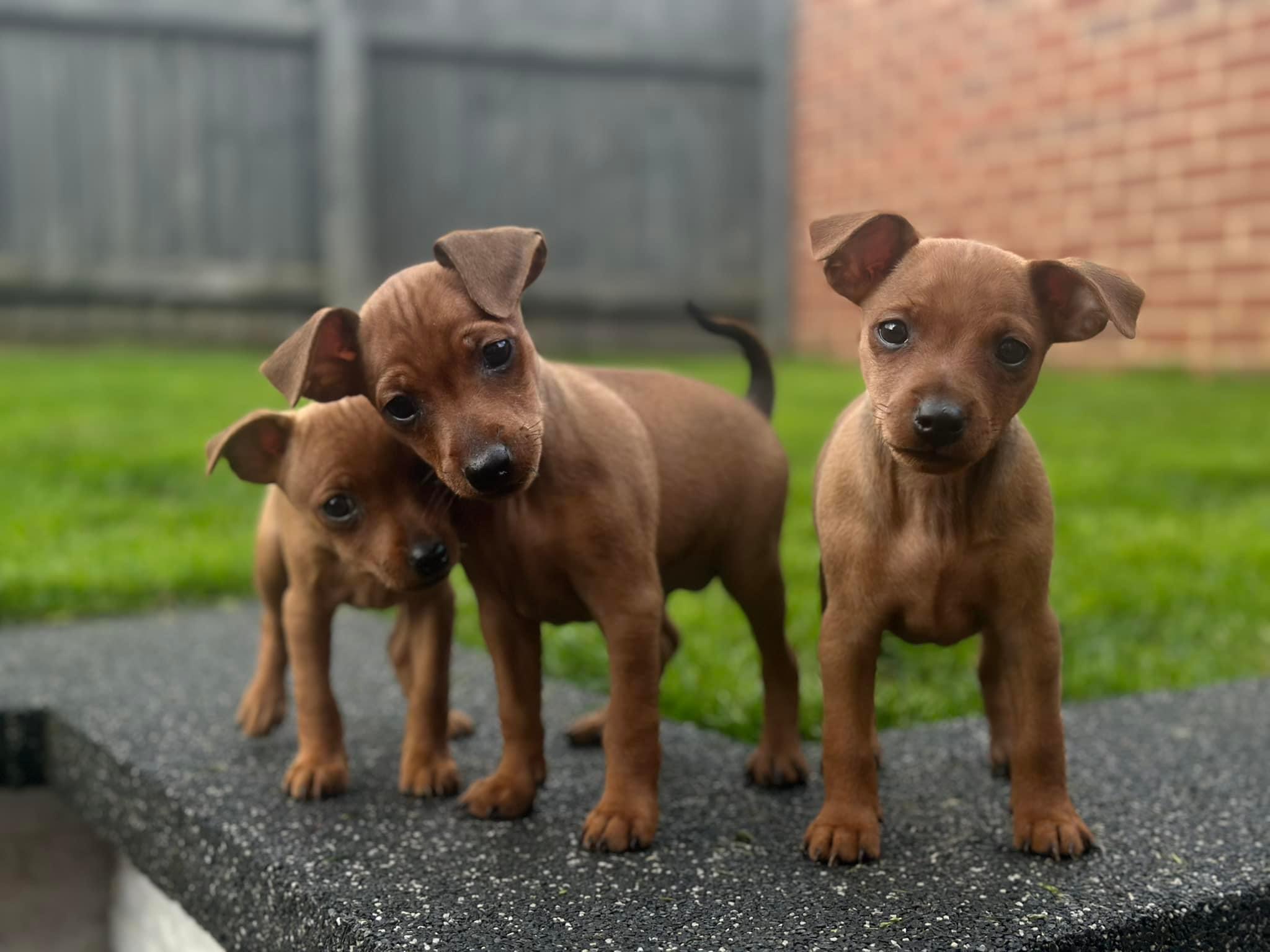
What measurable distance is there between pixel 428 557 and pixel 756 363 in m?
0.94

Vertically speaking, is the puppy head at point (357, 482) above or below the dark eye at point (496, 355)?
below

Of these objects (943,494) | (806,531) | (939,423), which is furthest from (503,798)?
(806,531)

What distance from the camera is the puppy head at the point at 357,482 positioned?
2268 millimetres

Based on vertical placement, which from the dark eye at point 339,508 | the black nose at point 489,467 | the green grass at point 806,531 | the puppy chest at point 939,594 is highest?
the black nose at point 489,467

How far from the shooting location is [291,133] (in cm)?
1003

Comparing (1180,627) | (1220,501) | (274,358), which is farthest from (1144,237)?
(274,358)

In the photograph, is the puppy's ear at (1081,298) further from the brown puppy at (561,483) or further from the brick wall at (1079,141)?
the brick wall at (1079,141)

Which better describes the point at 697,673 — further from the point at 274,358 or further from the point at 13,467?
the point at 13,467

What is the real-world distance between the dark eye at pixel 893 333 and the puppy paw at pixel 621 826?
86cm

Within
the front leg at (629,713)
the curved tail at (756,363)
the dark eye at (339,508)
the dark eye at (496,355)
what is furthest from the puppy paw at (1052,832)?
the dark eye at (339,508)

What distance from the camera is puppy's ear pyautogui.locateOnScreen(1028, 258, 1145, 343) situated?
1970 millimetres

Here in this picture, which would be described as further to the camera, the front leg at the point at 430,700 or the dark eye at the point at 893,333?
the front leg at the point at 430,700

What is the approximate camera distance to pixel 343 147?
993cm

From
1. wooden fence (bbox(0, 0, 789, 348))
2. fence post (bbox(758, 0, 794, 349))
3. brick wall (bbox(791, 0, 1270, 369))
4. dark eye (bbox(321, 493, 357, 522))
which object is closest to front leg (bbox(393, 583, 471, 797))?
dark eye (bbox(321, 493, 357, 522))
